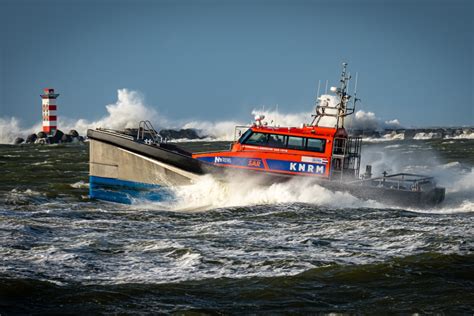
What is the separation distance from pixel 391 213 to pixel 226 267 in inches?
251

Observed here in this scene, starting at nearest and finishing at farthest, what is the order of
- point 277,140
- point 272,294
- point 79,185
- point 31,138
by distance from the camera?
point 272,294 → point 277,140 → point 79,185 → point 31,138

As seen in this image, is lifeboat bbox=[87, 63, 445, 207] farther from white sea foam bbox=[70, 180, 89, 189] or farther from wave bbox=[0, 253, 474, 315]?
wave bbox=[0, 253, 474, 315]

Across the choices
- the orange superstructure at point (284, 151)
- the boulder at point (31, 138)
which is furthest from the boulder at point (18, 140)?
the orange superstructure at point (284, 151)

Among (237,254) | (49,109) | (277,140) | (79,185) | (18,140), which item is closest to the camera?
(237,254)

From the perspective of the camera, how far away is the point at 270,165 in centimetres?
1745

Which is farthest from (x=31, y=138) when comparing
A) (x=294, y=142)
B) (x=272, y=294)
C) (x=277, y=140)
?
(x=272, y=294)

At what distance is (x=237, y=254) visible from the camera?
11297 mm

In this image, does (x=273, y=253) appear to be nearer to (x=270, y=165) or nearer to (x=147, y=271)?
(x=147, y=271)

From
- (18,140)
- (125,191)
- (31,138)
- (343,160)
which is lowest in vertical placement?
(18,140)

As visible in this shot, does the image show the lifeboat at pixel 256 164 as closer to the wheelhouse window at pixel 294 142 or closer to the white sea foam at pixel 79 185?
the wheelhouse window at pixel 294 142

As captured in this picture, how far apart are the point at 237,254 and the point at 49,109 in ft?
183

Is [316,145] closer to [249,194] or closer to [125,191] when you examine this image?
[249,194]

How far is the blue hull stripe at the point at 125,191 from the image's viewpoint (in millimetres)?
17516

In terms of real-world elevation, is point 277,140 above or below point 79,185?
above
